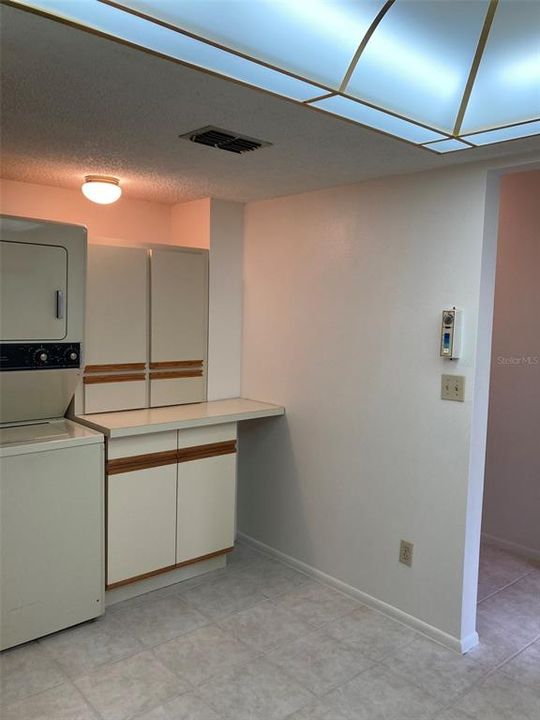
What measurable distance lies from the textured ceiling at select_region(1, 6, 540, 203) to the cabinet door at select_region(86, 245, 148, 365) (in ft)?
1.35

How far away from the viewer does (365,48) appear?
1588mm

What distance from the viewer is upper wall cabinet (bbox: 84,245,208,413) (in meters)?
3.00

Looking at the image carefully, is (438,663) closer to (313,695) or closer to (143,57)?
(313,695)

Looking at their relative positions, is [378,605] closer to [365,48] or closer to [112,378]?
[112,378]

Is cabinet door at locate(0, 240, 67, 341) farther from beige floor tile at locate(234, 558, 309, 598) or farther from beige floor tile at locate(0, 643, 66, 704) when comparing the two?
beige floor tile at locate(234, 558, 309, 598)

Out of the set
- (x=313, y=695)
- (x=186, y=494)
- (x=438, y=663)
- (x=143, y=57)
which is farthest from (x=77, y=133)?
(x=438, y=663)

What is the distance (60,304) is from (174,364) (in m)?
0.92

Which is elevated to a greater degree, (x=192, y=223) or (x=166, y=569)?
(x=192, y=223)

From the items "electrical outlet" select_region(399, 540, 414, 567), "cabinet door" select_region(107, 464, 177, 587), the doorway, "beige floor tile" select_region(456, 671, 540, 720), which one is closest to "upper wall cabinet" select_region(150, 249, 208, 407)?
"cabinet door" select_region(107, 464, 177, 587)

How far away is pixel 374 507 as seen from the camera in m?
2.89

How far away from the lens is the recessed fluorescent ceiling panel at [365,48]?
1.36 metres

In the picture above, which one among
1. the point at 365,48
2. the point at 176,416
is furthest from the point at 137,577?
the point at 365,48

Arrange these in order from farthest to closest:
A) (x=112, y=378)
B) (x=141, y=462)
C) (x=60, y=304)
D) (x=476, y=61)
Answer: (x=112, y=378) < (x=141, y=462) < (x=60, y=304) < (x=476, y=61)

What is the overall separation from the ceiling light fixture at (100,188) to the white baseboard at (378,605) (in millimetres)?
2210
